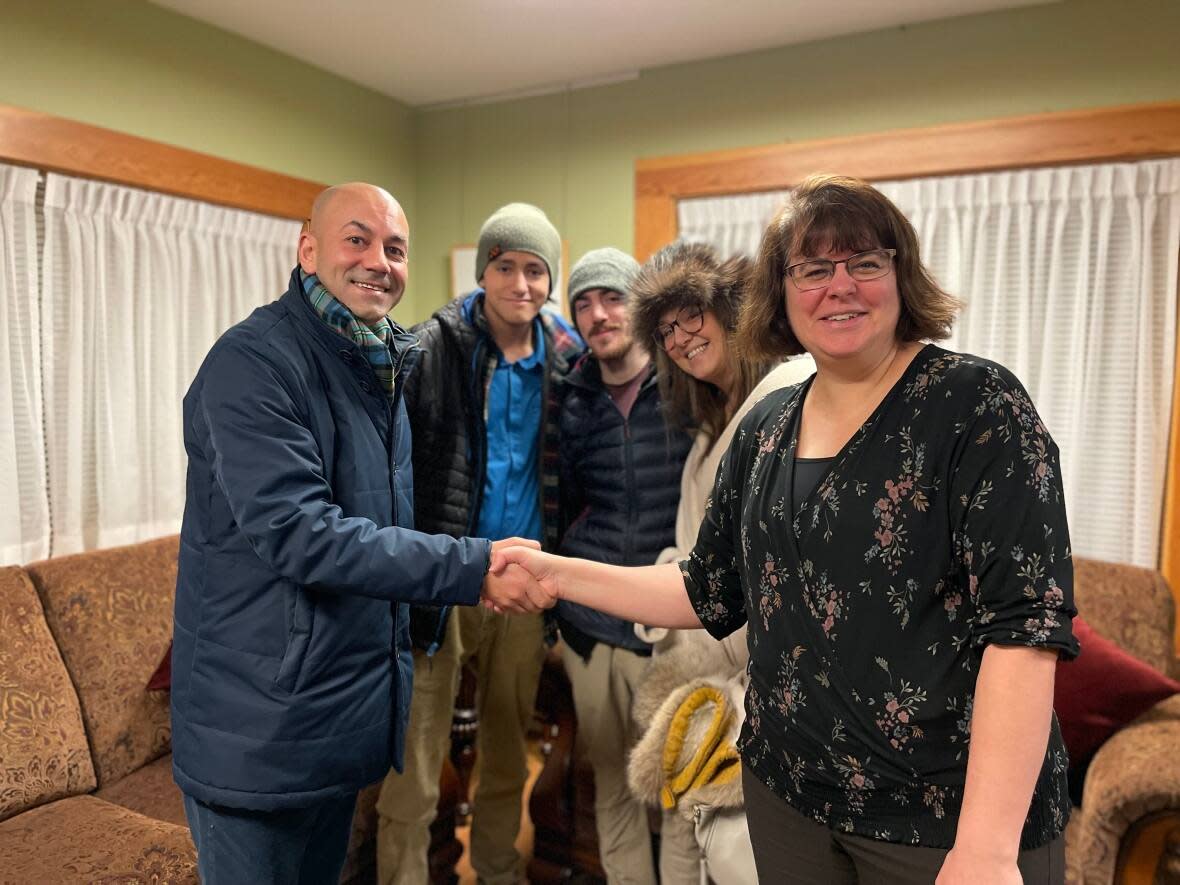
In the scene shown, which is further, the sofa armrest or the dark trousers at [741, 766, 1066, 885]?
the sofa armrest

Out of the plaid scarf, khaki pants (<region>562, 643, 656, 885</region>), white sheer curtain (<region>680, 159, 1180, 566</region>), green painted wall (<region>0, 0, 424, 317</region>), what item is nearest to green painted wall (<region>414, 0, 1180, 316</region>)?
white sheer curtain (<region>680, 159, 1180, 566</region>)

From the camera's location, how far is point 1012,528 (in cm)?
97

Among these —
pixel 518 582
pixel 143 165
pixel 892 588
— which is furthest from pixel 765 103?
pixel 892 588

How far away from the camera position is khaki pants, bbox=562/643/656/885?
2.21 metres

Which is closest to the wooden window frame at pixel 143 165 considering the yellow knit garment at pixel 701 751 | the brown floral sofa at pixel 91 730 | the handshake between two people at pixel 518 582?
the brown floral sofa at pixel 91 730

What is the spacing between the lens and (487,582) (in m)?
1.59

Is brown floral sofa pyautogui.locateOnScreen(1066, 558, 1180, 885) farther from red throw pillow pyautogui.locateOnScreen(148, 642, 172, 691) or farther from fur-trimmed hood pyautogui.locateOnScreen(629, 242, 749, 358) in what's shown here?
red throw pillow pyautogui.locateOnScreen(148, 642, 172, 691)

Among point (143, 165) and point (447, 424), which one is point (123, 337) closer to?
point (143, 165)

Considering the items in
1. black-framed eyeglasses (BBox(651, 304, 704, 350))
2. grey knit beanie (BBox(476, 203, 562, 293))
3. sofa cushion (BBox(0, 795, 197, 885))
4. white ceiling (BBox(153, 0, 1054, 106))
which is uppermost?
white ceiling (BBox(153, 0, 1054, 106))

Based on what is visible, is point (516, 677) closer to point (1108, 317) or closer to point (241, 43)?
point (1108, 317)

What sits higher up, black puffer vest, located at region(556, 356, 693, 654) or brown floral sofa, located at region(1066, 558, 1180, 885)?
black puffer vest, located at region(556, 356, 693, 654)

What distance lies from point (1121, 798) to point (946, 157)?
1.99m

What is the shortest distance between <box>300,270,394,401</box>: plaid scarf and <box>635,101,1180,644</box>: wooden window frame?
79.3 inches

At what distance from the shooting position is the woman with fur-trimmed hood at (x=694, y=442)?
67.0 inches
